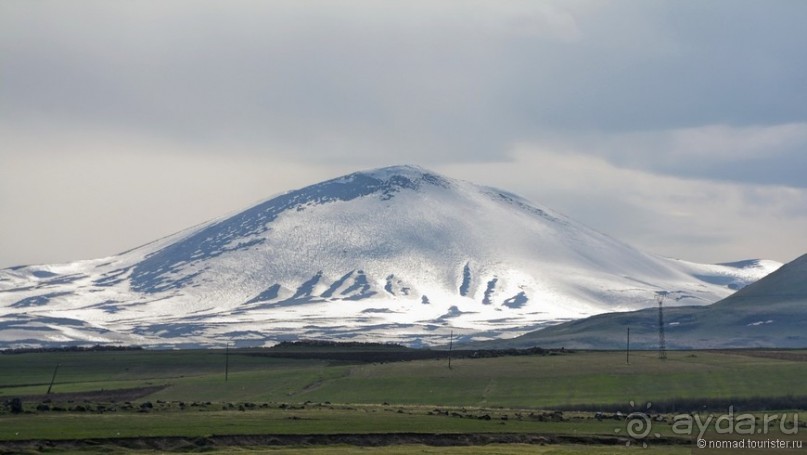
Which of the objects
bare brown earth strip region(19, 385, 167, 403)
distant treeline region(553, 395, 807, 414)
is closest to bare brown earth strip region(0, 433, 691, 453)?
distant treeline region(553, 395, 807, 414)

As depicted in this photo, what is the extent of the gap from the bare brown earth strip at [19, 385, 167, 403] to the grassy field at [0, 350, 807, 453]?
7.6 inches

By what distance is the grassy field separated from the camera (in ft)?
232

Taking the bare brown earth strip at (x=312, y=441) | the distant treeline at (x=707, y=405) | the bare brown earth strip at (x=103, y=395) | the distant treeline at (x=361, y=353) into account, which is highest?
the distant treeline at (x=361, y=353)

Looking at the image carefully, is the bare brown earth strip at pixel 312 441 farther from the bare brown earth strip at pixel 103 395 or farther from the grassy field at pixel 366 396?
the bare brown earth strip at pixel 103 395

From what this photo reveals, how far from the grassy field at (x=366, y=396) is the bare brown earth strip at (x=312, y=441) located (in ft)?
0.49

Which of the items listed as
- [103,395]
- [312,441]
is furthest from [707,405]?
[103,395]

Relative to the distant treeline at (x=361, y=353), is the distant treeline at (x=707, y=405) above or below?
below

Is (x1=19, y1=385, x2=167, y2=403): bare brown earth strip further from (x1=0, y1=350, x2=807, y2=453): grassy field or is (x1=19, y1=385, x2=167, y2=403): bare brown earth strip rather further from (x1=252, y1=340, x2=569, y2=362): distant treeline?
(x1=252, y1=340, x2=569, y2=362): distant treeline

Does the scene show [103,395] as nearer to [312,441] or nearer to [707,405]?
[707,405]

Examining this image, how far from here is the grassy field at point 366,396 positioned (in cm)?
7069

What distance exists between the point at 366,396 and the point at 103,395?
2185cm

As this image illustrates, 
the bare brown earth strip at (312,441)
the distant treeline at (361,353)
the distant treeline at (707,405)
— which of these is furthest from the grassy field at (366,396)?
the distant treeline at (361,353)

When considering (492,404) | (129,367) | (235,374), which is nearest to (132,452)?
(492,404)

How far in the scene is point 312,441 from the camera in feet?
229
